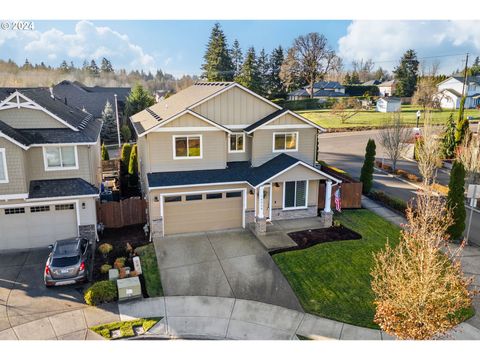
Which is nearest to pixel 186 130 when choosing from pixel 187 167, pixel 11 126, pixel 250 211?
pixel 187 167

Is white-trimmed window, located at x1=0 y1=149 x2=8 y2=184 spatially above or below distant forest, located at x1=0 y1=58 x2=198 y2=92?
below

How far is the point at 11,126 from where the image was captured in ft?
59.0

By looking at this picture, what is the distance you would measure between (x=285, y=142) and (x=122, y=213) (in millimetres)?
9896

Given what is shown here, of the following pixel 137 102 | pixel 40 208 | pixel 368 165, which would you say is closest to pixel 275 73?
pixel 137 102

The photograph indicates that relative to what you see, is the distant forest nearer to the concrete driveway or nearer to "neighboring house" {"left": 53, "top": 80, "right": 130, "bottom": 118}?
"neighboring house" {"left": 53, "top": 80, "right": 130, "bottom": 118}

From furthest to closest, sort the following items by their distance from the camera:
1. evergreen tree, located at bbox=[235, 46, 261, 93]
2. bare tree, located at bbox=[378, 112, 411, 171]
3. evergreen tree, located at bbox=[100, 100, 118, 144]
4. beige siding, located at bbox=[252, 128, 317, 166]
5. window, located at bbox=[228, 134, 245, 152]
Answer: evergreen tree, located at bbox=[235, 46, 261, 93]
evergreen tree, located at bbox=[100, 100, 118, 144]
bare tree, located at bbox=[378, 112, 411, 171]
window, located at bbox=[228, 134, 245, 152]
beige siding, located at bbox=[252, 128, 317, 166]

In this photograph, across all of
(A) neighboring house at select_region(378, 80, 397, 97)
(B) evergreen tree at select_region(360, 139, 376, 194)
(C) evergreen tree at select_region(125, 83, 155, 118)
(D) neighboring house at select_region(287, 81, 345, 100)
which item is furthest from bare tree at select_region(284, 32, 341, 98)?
(B) evergreen tree at select_region(360, 139, 376, 194)

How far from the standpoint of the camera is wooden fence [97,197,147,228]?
2003cm

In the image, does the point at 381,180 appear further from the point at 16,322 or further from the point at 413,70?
the point at 413,70

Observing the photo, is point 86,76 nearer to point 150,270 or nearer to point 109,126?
point 109,126

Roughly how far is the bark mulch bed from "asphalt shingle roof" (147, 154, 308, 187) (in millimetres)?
3461

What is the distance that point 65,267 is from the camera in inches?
571

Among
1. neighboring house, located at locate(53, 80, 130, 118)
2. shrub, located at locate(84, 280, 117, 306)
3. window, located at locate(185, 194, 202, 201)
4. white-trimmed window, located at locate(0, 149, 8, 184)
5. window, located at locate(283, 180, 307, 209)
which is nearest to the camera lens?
shrub, located at locate(84, 280, 117, 306)

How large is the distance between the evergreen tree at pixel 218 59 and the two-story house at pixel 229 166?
51797 millimetres
